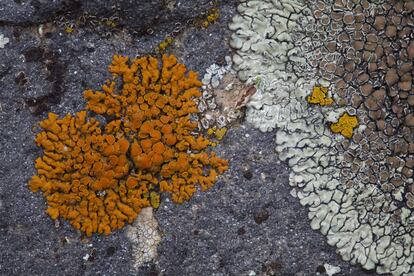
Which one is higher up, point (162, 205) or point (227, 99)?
point (227, 99)

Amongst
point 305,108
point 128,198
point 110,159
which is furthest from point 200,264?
point 305,108

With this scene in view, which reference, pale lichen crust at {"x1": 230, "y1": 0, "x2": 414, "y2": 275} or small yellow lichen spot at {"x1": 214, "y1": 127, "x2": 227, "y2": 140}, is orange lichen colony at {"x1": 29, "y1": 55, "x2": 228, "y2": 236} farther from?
pale lichen crust at {"x1": 230, "y1": 0, "x2": 414, "y2": 275}

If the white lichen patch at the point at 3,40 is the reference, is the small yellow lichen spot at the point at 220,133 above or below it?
below

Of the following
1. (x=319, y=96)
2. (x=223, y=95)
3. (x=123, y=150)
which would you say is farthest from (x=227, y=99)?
(x=123, y=150)

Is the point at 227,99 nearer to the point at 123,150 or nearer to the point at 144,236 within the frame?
the point at 123,150

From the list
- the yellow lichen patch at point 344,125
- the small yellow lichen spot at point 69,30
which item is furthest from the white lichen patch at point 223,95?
the small yellow lichen spot at point 69,30

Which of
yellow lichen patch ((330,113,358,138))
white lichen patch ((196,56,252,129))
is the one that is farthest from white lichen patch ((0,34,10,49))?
yellow lichen patch ((330,113,358,138))

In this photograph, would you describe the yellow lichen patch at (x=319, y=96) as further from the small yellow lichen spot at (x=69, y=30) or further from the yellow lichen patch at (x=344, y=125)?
the small yellow lichen spot at (x=69, y=30)
